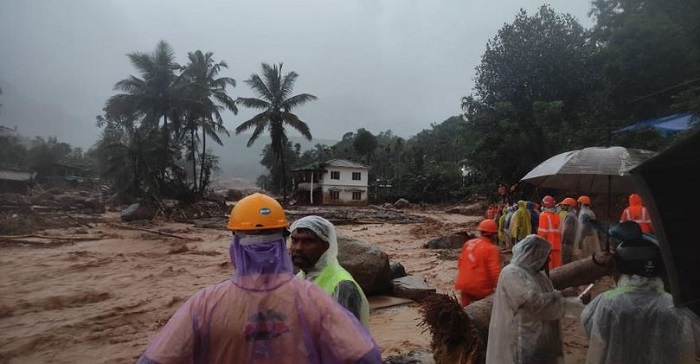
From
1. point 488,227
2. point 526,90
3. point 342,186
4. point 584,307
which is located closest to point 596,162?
point 488,227

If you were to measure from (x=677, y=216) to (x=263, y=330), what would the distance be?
181 cm

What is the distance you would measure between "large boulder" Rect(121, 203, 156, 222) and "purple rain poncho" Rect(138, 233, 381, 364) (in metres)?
23.1

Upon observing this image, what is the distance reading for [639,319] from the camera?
8.55ft

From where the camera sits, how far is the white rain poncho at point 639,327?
2.52m

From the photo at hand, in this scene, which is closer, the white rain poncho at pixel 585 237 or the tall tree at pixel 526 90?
the white rain poncho at pixel 585 237

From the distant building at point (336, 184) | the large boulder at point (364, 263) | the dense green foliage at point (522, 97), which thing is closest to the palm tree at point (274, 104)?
the dense green foliage at point (522, 97)

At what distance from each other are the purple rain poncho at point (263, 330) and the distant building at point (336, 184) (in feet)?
131

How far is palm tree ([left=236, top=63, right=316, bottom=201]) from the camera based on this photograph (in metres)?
34.5

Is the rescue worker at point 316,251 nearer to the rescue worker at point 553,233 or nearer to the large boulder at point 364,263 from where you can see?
the large boulder at point 364,263

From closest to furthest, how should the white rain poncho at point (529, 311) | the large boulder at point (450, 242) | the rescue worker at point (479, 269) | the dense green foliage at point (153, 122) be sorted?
1. the white rain poncho at point (529, 311)
2. the rescue worker at point (479, 269)
3. the large boulder at point (450, 242)
4. the dense green foliage at point (153, 122)

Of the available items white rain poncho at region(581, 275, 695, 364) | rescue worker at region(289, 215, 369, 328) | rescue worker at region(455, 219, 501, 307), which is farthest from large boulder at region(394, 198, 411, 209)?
rescue worker at region(289, 215, 369, 328)

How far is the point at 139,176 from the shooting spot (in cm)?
2888

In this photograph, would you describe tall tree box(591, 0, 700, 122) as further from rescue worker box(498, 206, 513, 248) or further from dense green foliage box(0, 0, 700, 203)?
rescue worker box(498, 206, 513, 248)

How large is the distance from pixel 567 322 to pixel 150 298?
23.7 feet
